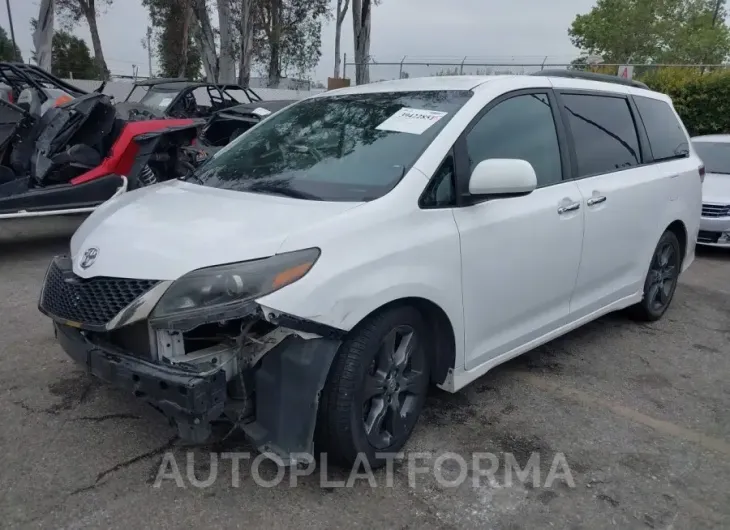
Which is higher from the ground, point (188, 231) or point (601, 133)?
point (601, 133)

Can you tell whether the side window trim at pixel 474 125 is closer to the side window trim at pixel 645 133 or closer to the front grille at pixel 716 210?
the side window trim at pixel 645 133

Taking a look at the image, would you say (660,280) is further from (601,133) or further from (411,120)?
(411,120)

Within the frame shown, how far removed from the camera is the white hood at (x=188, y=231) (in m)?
2.51

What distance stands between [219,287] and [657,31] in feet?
172

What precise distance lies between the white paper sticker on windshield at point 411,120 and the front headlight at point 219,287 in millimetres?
1199

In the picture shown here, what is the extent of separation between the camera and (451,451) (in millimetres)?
3139

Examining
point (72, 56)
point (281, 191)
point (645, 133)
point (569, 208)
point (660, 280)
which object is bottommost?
point (660, 280)

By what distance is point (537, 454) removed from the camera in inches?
124

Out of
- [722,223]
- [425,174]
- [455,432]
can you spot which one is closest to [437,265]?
[425,174]

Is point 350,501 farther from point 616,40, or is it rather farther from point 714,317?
point 616,40

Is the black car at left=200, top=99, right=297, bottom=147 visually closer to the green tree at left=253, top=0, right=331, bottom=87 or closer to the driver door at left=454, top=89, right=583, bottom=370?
the driver door at left=454, top=89, right=583, bottom=370

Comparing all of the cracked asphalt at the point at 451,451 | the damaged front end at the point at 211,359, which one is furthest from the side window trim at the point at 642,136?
the damaged front end at the point at 211,359

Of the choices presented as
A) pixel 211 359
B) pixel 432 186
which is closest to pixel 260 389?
pixel 211 359

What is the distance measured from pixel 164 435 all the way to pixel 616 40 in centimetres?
5171
